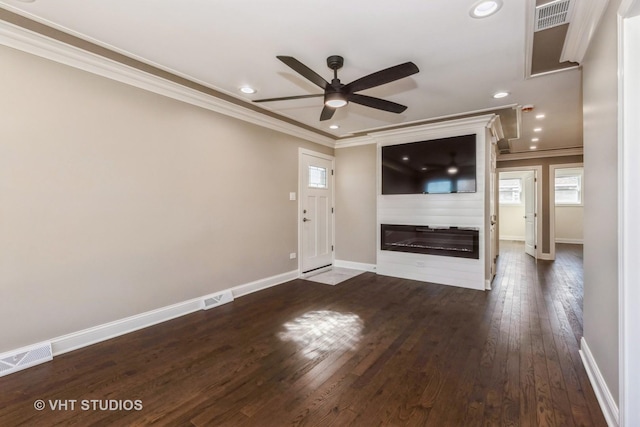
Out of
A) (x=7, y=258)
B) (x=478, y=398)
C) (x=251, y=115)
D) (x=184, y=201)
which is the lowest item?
(x=478, y=398)

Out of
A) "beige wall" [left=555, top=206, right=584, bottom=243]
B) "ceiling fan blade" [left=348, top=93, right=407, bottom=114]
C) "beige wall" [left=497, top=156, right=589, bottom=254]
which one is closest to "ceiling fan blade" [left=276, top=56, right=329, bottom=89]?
"ceiling fan blade" [left=348, top=93, right=407, bottom=114]

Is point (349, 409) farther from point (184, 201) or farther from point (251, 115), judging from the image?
point (251, 115)

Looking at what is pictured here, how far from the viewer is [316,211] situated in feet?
17.5

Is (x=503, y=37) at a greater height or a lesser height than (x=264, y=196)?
greater

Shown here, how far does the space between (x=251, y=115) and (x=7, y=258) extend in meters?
2.88

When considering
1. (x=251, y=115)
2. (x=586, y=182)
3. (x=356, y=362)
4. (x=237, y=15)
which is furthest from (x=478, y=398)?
(x=251, y=115)

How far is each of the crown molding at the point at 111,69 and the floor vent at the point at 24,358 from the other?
232 cm

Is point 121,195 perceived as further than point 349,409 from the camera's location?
Yes

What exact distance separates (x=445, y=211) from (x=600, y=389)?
9.67ft

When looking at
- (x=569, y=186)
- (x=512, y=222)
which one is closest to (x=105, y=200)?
(x=512, y=222)

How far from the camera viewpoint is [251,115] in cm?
403

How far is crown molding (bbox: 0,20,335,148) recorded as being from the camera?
2.19m

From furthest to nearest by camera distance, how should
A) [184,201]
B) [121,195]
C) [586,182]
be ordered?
[184,201], [121,195], [586,182]

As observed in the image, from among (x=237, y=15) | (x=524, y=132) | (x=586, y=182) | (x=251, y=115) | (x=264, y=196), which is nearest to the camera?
(x=237, y=15)
